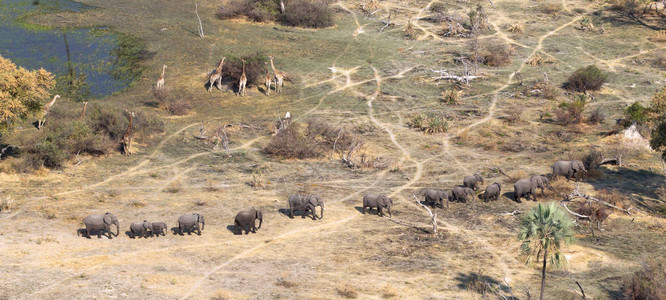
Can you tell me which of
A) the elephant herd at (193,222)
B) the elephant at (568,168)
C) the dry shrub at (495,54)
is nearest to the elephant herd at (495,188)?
the elephant at (568,168)

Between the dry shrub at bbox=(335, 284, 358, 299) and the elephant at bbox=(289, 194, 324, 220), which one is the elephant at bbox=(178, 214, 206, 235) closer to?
the elephant at bbox=(289, 194, 324, 220)

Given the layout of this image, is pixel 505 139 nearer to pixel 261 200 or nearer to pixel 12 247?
pixel 261 200

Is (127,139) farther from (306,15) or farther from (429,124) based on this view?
(306,15)

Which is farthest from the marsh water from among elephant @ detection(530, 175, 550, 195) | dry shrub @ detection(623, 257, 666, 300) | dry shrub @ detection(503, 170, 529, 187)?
dry shrub @ detection(623, 257, 666, 300)

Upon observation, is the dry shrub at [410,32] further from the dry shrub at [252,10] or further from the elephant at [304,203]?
the elephant at [304,203]

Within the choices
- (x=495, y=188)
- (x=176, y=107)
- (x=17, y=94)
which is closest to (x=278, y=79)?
(x=176, y=107)

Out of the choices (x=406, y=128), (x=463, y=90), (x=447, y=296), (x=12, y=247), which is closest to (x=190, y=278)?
(x=12, y=247)
